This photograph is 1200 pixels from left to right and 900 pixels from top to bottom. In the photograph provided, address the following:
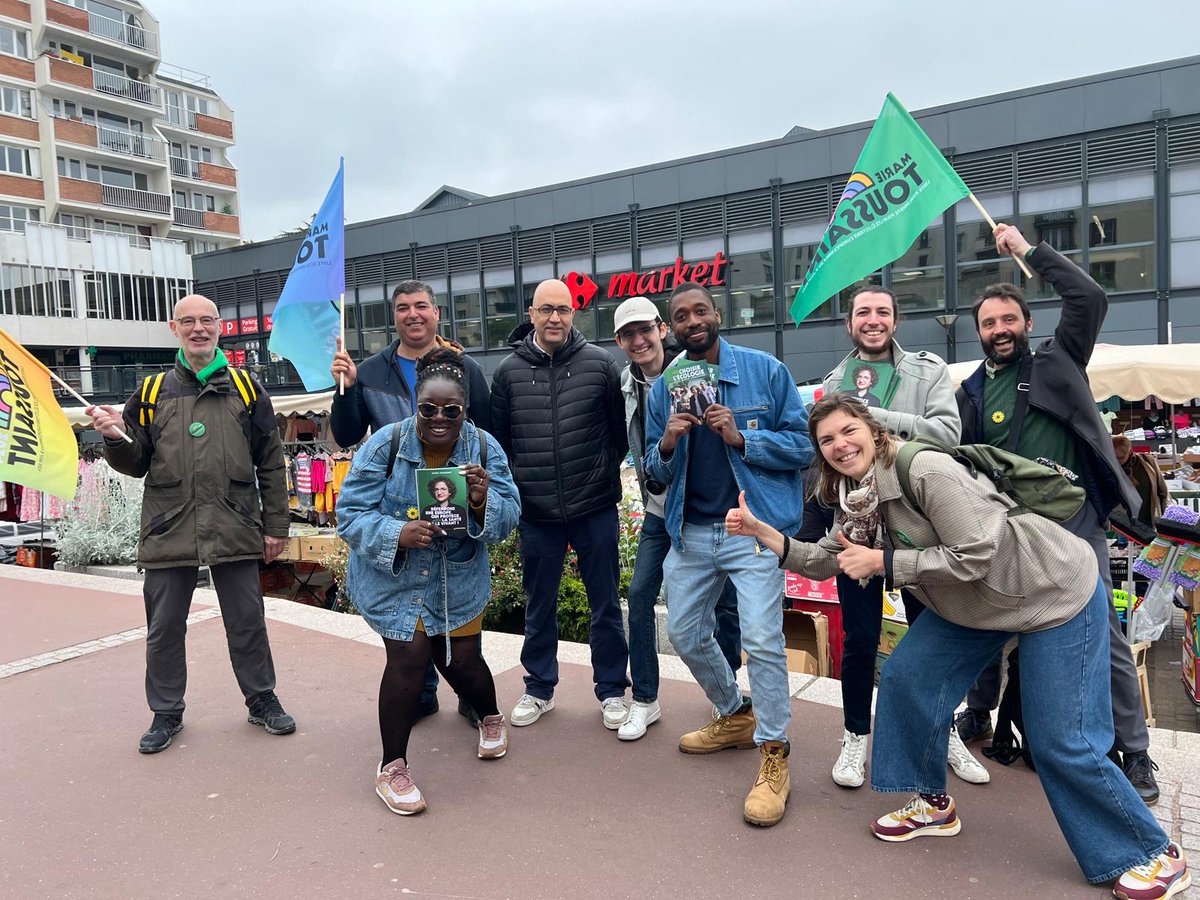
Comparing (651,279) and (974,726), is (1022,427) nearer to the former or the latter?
(974,726)

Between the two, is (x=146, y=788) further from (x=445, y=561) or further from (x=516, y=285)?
(x=516, y=285)

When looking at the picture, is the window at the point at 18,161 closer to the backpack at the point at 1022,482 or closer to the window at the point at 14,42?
the window at the point at 14,42

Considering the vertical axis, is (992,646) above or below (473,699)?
above

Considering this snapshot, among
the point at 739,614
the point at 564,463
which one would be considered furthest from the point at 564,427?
the point at 739,614

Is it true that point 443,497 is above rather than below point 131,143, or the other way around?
below

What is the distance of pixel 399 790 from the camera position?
11.4 feet

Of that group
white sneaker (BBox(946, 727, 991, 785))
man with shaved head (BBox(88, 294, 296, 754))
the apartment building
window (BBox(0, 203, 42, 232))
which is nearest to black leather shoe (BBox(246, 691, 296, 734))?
man with shaved head (BBox(88, 294, 296, 754))

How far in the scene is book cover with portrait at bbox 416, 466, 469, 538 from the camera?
342cm

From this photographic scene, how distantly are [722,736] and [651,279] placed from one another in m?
24.1

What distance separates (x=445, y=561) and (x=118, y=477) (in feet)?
27.6

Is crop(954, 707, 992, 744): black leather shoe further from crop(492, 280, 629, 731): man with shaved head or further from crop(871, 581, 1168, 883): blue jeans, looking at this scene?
crop(492, 280, 629, 731): man with shaved head

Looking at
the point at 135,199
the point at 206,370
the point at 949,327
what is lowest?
the point at 206,370

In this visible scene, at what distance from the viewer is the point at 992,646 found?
2959mm

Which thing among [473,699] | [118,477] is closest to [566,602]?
[473,699]
